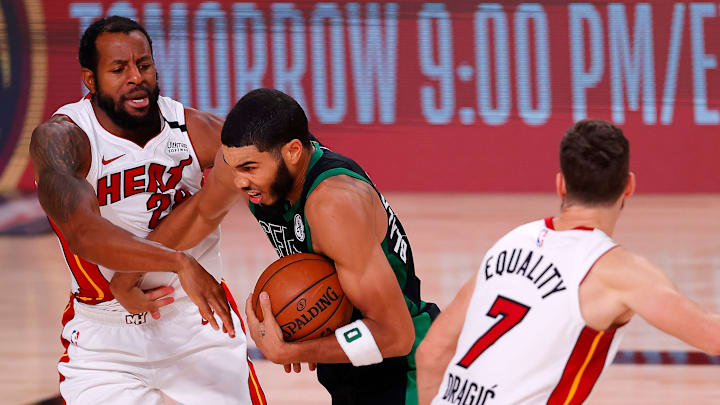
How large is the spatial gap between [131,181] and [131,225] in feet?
0.54

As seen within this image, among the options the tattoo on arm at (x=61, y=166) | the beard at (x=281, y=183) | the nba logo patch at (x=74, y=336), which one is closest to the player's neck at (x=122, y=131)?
the tattoo on arm at (x=61, y=166)

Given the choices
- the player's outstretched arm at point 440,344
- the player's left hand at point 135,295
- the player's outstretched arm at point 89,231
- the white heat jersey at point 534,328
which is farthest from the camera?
the player's left hand at point 135,295

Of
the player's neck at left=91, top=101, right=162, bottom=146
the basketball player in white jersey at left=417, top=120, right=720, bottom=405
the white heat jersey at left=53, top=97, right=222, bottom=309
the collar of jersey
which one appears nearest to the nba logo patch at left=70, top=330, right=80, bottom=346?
the white heat jersey at left=53, top=97, right=222, bottom=309

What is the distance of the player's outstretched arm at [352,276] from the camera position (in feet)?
10.2

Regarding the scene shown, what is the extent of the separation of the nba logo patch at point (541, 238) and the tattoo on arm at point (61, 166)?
1583mm

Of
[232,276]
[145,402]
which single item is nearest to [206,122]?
[145,402]

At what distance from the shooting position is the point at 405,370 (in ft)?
11.5

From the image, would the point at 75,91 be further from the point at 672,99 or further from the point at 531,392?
the point at 531,392

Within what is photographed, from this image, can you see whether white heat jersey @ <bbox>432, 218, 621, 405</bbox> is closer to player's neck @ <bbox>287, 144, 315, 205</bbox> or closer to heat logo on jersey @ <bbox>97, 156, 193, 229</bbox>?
player's neck @ <bbox>287, 144, 315, 205</bbox>

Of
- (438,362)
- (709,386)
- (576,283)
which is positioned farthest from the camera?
(709,386)

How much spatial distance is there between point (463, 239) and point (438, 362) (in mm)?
6260

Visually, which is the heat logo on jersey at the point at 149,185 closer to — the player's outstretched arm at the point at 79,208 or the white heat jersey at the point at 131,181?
the white heat jersey at the point at 131,181

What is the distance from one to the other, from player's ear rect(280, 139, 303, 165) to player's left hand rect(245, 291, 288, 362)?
0.42 metres

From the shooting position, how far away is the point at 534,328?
2.51 meters
